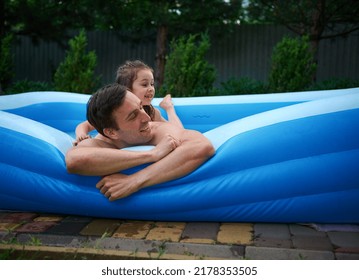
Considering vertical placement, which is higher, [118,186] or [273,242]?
[118,186]

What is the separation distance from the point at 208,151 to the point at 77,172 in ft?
2.46

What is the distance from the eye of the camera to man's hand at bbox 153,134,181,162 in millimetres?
2234

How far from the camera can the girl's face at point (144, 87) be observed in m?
2.79

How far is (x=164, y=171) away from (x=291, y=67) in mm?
4096

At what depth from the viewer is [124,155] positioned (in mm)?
2170

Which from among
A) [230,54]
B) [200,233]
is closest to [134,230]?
[200,233]

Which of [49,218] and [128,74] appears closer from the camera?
[49,218]

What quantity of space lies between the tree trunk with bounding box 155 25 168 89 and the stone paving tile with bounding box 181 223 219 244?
696 cm

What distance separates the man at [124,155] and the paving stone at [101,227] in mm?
176

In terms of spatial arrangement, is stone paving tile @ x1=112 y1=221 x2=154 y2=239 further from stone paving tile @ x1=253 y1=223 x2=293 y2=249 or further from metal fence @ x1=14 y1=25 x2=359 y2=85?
metal fence @ x1=14 y1=25 x2=359 y2=85

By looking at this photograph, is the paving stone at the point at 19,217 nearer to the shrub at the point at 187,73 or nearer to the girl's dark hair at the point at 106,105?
the girl's dark hair at the point at 106,105


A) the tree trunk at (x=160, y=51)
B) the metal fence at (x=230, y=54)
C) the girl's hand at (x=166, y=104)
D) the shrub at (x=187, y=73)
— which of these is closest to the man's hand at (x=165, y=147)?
the girl's hand at (x=166, y=104)

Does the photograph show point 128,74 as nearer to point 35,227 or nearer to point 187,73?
point 35,227

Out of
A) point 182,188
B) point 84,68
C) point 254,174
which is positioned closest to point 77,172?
point 182,188
